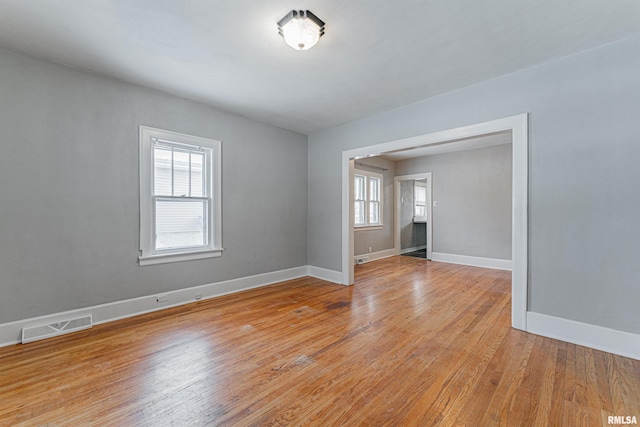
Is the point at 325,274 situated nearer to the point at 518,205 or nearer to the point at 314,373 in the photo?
the point at 314,373

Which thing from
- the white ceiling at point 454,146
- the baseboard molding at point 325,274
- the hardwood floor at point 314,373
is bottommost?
the hardwood floor at point 314,373

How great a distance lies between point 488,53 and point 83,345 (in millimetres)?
4712

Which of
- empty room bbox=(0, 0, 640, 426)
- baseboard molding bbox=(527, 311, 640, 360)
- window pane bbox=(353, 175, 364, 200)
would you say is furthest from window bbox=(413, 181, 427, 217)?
baseboard molding bbox=(527, 311, 640, 360)

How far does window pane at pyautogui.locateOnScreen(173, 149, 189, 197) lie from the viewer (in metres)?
3.62

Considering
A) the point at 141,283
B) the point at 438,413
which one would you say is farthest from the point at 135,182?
the point at 438,413

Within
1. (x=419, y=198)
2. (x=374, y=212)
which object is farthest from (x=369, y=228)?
(x=419, y=198)

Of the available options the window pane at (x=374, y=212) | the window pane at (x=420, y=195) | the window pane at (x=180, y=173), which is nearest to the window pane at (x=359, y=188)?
the window pane at (x=374, y=212)

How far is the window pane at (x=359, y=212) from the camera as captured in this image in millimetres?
6664

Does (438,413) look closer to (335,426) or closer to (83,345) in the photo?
(335,426)

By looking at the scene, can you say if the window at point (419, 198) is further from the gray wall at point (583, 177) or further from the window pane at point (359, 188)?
the gray wall at point (583, 177)

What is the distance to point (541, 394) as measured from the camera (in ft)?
5.99

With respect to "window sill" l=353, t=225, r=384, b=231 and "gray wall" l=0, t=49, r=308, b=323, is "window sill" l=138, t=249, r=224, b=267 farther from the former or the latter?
"window sill" l=353, t=225, r=384, b=231

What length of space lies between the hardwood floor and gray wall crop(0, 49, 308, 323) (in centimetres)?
49

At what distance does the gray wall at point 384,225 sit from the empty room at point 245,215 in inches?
93.7
